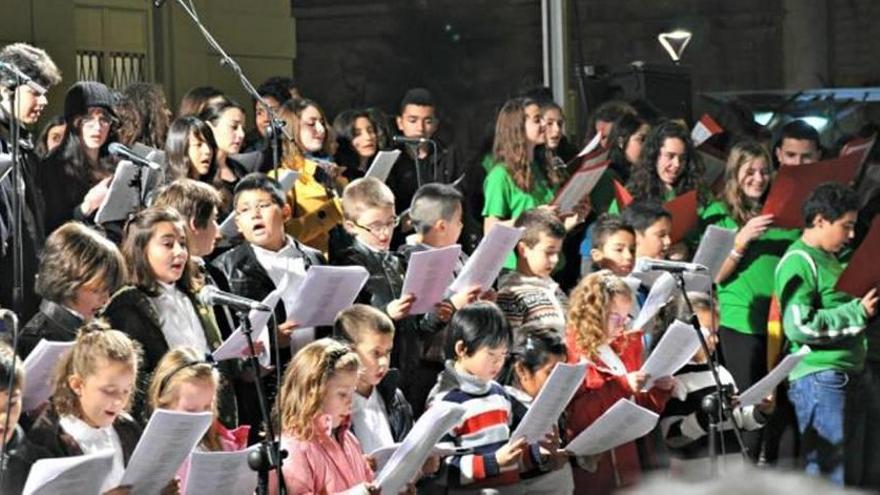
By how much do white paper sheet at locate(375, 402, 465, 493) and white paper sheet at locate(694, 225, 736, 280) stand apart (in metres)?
2.61

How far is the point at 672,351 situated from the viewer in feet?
18.7

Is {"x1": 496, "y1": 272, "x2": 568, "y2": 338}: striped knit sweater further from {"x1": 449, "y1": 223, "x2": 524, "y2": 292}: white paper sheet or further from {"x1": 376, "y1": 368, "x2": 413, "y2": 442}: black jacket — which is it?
{"x1": 376, "y1": 368, "x2": 413, "y2": 442}: black jacket

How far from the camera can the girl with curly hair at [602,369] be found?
5609 millimetres

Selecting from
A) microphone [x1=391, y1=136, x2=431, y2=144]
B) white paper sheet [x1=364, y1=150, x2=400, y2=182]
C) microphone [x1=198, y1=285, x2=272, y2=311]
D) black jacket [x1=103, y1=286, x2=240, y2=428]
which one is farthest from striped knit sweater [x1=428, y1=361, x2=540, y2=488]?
microphone [x1=391, y1=136, x2=431, y2=144]

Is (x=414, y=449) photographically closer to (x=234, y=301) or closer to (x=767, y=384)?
(x=234, y=301)

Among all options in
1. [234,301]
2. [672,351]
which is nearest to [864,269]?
[672,351]

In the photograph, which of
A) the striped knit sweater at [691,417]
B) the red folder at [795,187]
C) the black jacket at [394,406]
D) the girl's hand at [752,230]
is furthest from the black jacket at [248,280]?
the red folder at [795,187]

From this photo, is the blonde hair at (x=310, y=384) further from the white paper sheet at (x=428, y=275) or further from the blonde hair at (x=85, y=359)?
the white paper sheet at (x=428, y=275)

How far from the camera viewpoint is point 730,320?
23.9 ft

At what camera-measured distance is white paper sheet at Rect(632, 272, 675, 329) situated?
5.95 metres

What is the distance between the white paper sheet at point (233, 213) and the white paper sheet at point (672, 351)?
126 centimetres

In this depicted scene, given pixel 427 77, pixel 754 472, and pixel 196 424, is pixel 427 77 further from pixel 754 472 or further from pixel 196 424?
pixel 754 472

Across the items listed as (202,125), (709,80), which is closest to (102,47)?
(202,125)

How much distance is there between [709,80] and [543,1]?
98cm
